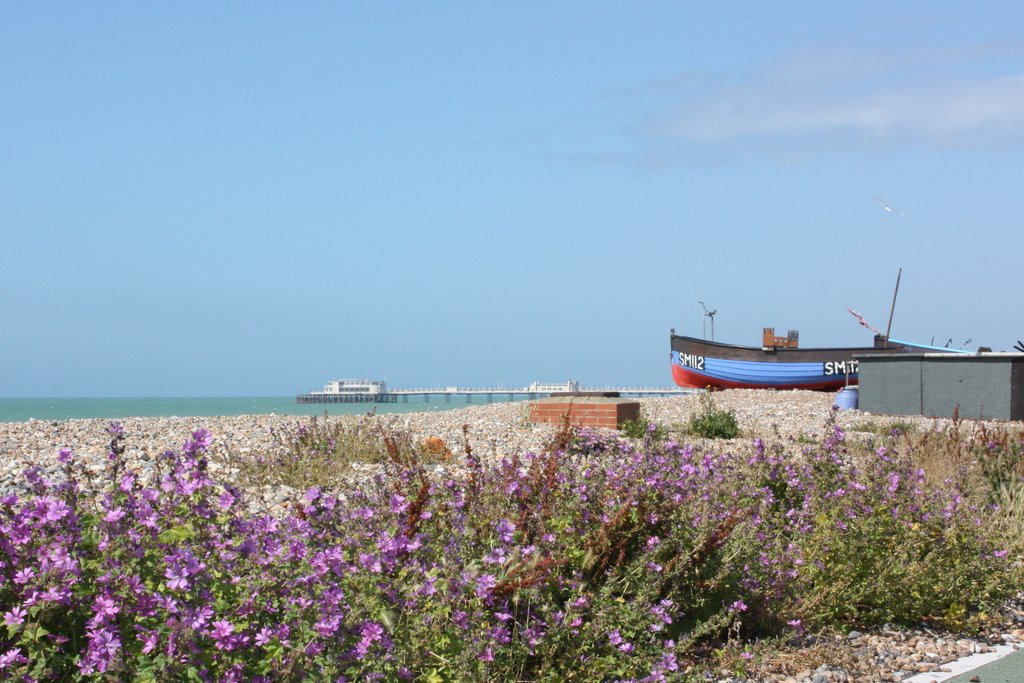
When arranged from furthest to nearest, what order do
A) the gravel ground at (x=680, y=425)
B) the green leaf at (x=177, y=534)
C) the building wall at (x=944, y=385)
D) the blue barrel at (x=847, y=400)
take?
the blue barrel at (x=847, y=400) → the building wall at (x=944, y=385) → the gravel ground at (x=680, y=425) → the green leaf at (x=177, y=534)

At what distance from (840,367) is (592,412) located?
23.3 m

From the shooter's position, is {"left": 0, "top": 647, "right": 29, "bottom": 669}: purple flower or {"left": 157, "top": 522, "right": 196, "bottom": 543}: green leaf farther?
→ {"left": 157, "top": 522, "right": 196, "bottom": 543}: green leaf

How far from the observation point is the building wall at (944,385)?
21.1 m

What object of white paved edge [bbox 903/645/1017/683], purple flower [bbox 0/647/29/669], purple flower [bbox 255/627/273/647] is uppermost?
purple flower [bbox 255/627/273/647]

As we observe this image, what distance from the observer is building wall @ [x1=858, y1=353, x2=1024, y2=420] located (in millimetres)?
21078

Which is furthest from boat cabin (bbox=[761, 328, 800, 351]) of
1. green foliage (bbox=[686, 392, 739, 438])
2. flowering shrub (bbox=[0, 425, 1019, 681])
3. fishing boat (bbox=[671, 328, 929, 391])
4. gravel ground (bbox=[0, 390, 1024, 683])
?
flowering shrub (bbox=[0, 425, 1019, 681])

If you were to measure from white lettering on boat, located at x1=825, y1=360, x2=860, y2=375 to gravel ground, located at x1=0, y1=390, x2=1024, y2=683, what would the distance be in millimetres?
7389

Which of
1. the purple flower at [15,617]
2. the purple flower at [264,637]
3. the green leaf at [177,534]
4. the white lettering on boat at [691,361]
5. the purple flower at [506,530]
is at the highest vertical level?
the white lettering on boat at [691,361]

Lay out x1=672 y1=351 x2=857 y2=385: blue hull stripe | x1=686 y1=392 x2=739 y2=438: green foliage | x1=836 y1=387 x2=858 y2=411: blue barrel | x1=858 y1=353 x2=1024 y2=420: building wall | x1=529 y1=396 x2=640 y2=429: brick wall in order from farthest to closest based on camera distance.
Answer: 1. x1=672 y1=351 x2=857 y2=385: blue hull stripe
2. x1=836 y1=387 x2=858 y2=411: blue barrel
3. x1=858 y1=353 x2=1024 y2=420: building wall
4. x1=686 y1=392 x2=739 y2=438: green foliage
5. x1=529 y1=396 x2=640 y2=429: brick wall

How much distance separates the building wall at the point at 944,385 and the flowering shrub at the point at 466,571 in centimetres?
1674

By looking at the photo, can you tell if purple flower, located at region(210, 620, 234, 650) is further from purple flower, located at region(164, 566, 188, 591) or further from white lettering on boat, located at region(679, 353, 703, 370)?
white lettering on boat, located at region(679, 353, 703, 370)

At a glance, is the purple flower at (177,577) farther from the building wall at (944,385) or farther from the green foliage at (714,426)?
the building wall at (944,385)

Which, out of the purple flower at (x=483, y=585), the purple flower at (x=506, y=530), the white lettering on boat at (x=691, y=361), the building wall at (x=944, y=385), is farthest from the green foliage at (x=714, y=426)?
the white lettering on boat at (x=691, y=361)

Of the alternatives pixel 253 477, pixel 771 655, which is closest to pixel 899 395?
pixel 253 477
